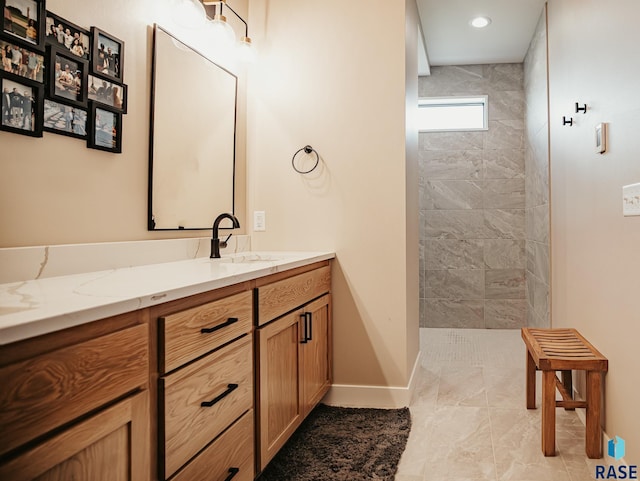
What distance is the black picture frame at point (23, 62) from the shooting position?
1369mm

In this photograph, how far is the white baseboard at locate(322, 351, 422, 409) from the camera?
2721mm

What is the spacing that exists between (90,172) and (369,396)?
1835 mm

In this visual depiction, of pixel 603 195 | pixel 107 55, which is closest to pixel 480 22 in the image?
pixel 603 195

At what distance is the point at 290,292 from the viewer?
2.11 metres

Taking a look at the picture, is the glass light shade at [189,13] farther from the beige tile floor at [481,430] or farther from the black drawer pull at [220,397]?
the beige tile floor at [481,430]

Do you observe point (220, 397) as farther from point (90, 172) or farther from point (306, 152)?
point (306, 152)

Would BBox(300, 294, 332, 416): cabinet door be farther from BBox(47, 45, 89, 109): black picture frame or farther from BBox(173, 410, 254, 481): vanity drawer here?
BBox(47, 45, 89, 109): black picture frame

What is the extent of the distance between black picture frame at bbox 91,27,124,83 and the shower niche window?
3838 mm

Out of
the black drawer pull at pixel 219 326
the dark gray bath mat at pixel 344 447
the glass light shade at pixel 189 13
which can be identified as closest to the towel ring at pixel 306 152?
the glass light shade at pixel 189 13

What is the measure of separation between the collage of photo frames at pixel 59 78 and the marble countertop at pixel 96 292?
0.45 meters

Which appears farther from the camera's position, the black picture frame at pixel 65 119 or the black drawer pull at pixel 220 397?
the black picture frame at pixel 65 119

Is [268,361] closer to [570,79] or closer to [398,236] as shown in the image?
[398,236]

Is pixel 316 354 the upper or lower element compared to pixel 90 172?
lower

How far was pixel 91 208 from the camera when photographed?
1.70m
